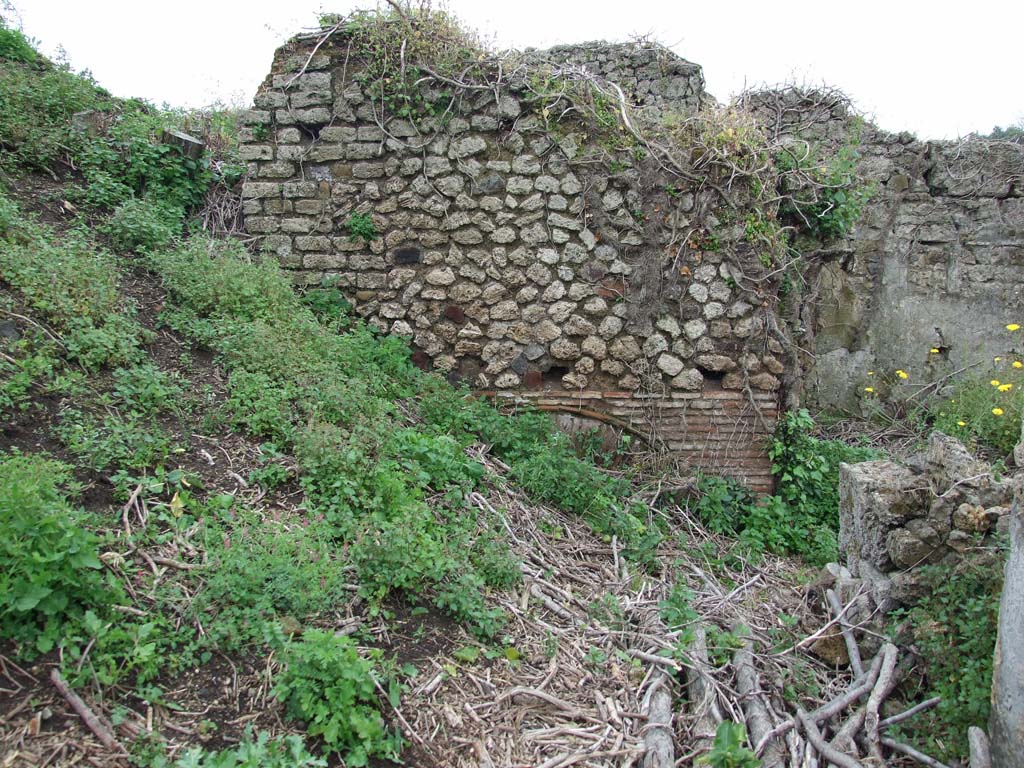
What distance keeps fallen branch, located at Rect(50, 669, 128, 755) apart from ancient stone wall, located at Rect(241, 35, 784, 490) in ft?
12.0

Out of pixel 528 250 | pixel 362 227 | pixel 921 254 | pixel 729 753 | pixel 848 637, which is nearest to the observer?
pixel 729 753

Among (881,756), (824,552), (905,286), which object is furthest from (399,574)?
(905,286)

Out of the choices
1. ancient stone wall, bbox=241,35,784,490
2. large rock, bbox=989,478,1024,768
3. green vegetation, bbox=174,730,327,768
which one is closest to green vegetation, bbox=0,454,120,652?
green vegetation, bbox=174,730,327,768

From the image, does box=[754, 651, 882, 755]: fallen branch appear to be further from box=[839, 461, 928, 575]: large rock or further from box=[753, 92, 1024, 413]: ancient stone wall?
box=[753, 92, 1024, 413]: ancient stone wall

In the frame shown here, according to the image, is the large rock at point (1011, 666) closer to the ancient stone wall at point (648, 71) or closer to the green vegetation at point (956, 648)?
the green vegetation at point (956, 648)

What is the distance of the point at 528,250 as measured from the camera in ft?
18.3

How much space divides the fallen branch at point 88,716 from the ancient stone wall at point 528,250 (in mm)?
3658

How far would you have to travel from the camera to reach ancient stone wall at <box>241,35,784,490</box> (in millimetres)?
5488

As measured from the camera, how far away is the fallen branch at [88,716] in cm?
229

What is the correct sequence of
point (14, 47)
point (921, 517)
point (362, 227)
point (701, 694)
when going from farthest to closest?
point (14, 47), point (362, 227), point (921, 517), point (701, 694)

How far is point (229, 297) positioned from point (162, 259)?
0.68 metres

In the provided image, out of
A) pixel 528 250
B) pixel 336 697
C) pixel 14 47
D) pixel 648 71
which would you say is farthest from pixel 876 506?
pixel 14 47

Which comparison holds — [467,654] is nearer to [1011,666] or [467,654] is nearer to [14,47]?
[1011,666]

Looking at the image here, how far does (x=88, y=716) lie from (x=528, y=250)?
414 cm
